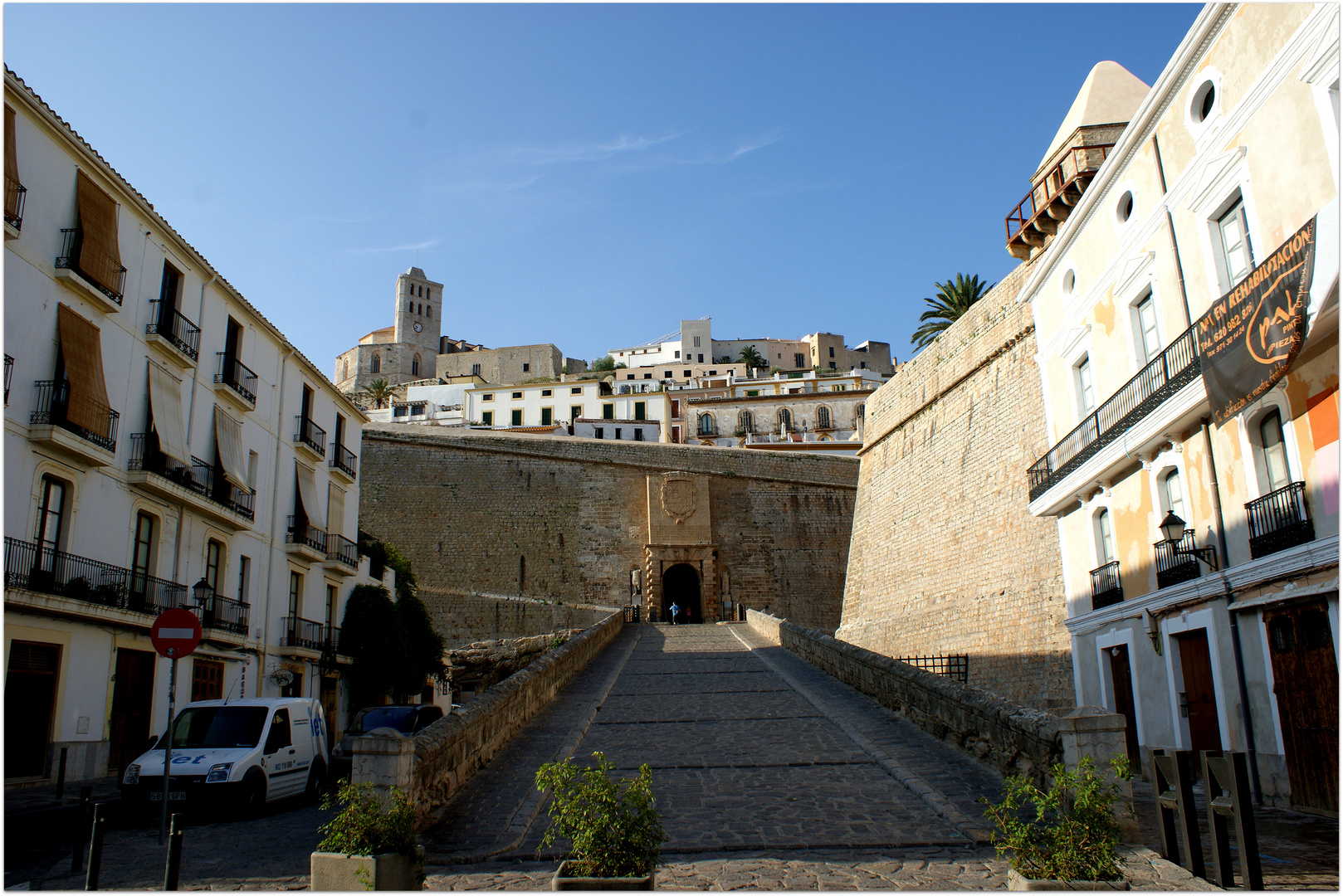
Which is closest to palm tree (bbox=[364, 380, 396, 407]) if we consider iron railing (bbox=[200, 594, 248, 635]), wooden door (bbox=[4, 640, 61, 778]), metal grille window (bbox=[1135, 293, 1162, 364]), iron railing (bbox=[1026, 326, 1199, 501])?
iron railing (bbox=[200, 594, 248, 635])

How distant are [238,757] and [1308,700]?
1154cm

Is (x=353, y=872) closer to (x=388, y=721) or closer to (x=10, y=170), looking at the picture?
(x=388, y=721)

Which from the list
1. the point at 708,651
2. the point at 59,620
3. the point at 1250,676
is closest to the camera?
the point at 1250,676

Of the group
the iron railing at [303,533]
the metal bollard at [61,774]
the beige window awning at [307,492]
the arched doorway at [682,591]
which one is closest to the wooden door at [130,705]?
the metal bollard at [61,774]

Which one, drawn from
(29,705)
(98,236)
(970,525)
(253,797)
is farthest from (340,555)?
(970,525)

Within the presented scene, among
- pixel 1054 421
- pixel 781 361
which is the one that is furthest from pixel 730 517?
pixel 781 361

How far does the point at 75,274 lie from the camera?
14.4 m

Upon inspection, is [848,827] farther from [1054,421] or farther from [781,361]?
[781,361]

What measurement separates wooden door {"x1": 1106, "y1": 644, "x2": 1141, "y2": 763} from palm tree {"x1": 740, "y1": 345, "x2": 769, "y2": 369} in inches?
2801

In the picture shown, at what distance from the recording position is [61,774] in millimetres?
12281

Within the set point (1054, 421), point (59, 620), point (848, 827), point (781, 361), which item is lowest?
point (848, 827)

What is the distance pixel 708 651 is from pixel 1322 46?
1690cm

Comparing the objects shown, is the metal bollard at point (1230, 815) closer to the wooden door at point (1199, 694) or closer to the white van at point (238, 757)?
the wooden door at point (1199, 694)

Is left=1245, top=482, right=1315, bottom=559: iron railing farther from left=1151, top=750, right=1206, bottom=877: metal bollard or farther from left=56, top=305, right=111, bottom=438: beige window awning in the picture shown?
left=56, top=305, right=111, bottom=438: beige window awning
